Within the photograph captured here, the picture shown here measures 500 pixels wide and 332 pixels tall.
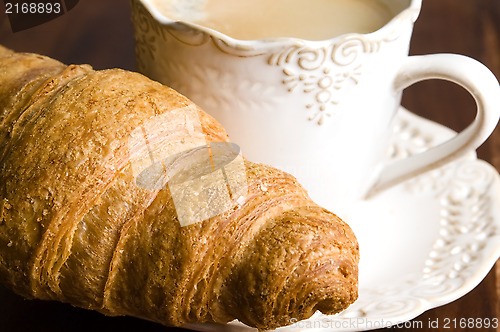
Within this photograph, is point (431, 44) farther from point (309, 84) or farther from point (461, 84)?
point (309, 84)

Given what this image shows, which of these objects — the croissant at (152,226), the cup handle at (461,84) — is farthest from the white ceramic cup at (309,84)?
the croissant at (152,226)

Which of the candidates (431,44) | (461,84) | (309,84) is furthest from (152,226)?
(431,44)

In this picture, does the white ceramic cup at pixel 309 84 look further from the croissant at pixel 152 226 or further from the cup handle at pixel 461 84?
the croissant at pixel 152 226

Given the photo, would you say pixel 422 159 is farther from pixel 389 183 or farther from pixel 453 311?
pixel 453 311

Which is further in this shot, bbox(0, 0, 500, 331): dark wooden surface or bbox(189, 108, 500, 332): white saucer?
bbox(0, 0, 500, 331): dark wooden surface

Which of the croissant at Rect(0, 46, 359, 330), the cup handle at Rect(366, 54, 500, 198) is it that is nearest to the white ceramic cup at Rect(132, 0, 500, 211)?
the cup handle at Rect(366, 54, 500, 198)

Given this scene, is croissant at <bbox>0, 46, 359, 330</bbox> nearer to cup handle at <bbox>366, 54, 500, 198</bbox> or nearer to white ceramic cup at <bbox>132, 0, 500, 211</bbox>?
white ceramic cup at <bbox>132, 0, 500, 211</bbox>
